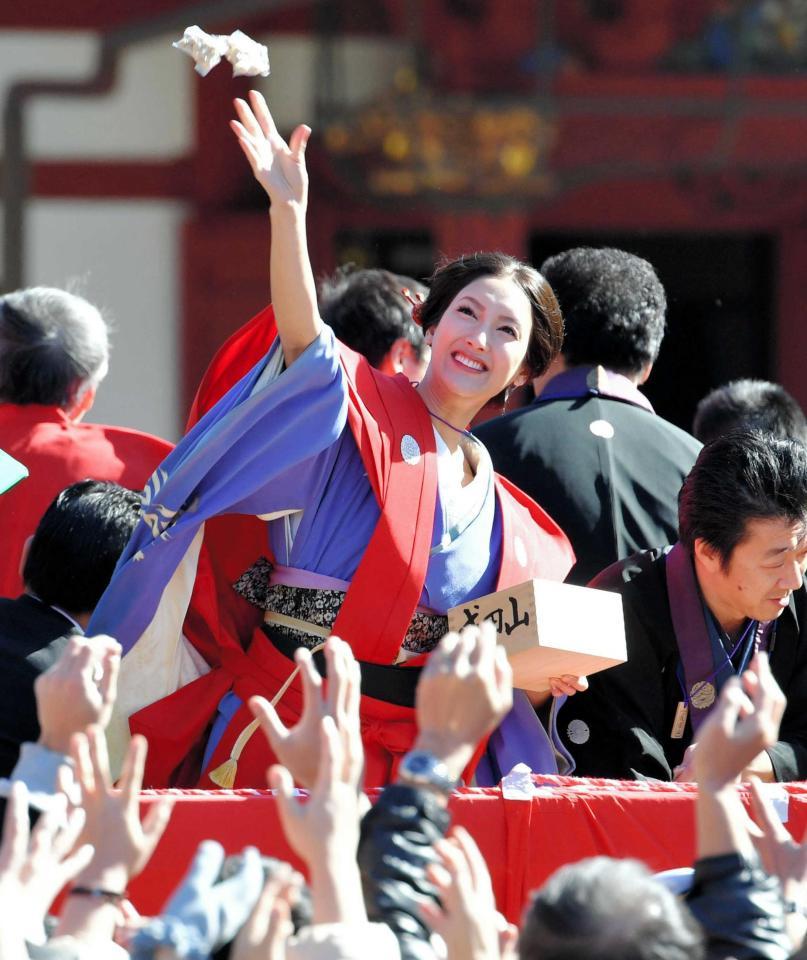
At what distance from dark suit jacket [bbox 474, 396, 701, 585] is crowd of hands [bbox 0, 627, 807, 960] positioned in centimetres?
130

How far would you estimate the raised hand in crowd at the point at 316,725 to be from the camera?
180cm

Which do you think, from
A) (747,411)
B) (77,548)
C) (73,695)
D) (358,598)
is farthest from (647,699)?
(73,695)

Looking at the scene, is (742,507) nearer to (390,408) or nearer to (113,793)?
(390,408)

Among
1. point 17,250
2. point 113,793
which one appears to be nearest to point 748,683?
point 113,793

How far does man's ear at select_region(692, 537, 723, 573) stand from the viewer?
8.93 ft

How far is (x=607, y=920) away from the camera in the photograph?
4.94 ft

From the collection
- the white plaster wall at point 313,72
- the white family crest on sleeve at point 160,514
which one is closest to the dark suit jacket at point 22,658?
the white family crest on sleeve at point 160,514

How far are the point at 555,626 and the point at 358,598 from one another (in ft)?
1.04

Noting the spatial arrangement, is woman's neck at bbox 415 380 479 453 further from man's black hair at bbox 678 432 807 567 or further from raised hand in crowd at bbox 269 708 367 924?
raised hand in crowd at bbox 269 708 367 924

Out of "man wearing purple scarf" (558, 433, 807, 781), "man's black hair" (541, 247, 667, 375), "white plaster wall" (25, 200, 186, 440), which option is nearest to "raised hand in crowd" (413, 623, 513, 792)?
"man wearing purple scarf" (558, 433, 807, 781)

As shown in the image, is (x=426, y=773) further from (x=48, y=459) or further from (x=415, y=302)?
(x=48, y=459)

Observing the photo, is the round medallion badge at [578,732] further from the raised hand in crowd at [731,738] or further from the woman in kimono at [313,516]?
the raised hand in crowd at [731,738]

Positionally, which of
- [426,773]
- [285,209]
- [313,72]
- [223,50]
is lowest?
[426,773]

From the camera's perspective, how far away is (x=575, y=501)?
3.21m
